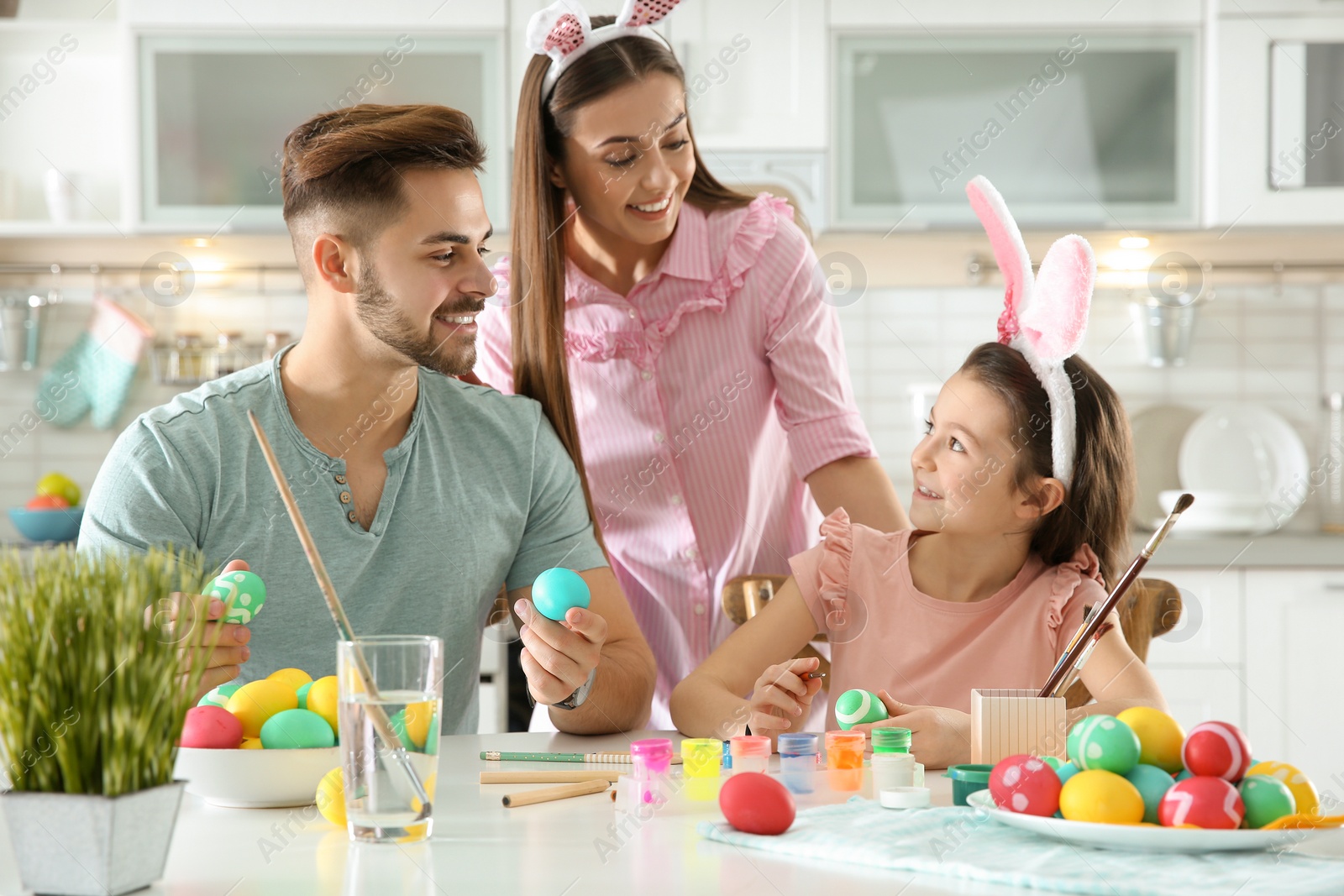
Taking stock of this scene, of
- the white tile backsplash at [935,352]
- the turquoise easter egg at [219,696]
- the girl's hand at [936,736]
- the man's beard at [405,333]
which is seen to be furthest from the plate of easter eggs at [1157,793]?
the white tile backsplash at [935,352]

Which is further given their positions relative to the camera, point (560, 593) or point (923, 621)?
point (923, 621)

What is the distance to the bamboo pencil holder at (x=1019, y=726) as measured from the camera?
3.30ft

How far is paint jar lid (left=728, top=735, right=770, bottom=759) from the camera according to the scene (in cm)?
109

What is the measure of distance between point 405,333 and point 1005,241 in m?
0.74

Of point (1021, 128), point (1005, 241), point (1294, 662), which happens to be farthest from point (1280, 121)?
point (1005, 241)

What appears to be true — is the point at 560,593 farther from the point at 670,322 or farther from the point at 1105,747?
the point at 670,322

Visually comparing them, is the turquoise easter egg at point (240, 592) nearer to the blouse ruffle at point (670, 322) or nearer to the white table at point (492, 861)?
the white table at point (492, 861)

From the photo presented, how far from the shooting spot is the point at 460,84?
3.18 meters

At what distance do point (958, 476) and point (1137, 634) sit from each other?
0.28 metres

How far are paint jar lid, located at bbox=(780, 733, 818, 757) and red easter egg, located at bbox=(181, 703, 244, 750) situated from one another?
43 centimetres

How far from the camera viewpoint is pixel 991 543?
5.25ft

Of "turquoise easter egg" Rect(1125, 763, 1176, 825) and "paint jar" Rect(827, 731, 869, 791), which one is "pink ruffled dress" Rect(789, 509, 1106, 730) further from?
"turquoise easter egg" Rect(1125, 763, 1176, 825)

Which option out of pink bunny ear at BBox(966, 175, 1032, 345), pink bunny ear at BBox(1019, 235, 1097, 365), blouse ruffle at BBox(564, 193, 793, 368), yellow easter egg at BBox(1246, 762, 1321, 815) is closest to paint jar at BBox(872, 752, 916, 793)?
yellow easter egg at BBox(1246, 762, 1321, 815)

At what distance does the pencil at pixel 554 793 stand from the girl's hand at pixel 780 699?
0.71 ft
